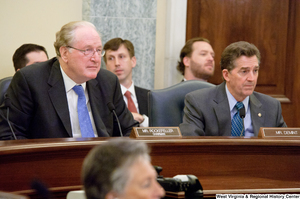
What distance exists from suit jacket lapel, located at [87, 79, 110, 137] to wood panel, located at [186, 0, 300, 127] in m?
1.84

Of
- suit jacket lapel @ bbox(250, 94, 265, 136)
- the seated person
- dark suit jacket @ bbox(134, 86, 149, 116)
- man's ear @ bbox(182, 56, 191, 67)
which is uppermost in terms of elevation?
the seated person

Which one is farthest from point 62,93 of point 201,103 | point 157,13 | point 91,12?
point 157,13

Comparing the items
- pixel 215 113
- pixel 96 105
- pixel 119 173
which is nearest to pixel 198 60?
pixel 215 113

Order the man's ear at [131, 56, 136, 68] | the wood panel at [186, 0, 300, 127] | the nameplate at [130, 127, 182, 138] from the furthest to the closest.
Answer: the wood panel at [186, 0, 300, 127] → the man's ear at [131, 56, 136, 68] → the nameplate at [130, 127, 182, 138]

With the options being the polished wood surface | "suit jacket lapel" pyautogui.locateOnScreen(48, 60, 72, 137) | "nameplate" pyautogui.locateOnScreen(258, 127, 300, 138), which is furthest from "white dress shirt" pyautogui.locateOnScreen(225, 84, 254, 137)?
"suit jacket lapel" pyautogui.locateOnScreen(48, 60, 72, 137)

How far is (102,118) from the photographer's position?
244 centimetres

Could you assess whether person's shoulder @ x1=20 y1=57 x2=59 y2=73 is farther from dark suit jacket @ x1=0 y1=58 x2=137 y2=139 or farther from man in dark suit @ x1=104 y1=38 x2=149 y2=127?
man in dark suit @ x1=104 y1=38 x2=149 y2=127

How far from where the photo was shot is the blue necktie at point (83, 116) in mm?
2293

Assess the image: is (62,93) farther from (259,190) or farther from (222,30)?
(222,30)

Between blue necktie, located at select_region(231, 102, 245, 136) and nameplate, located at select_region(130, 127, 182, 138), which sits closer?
nameplate, located at select_region(130, 127, 182, 138)

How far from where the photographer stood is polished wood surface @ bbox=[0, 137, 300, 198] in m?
1.56

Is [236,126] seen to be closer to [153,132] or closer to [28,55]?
[153,132]

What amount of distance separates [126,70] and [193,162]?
1.99m

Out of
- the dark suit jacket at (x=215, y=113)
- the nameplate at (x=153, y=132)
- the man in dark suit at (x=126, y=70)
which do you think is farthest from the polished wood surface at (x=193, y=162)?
A: the man in dark suit at (x=126, y=70)
